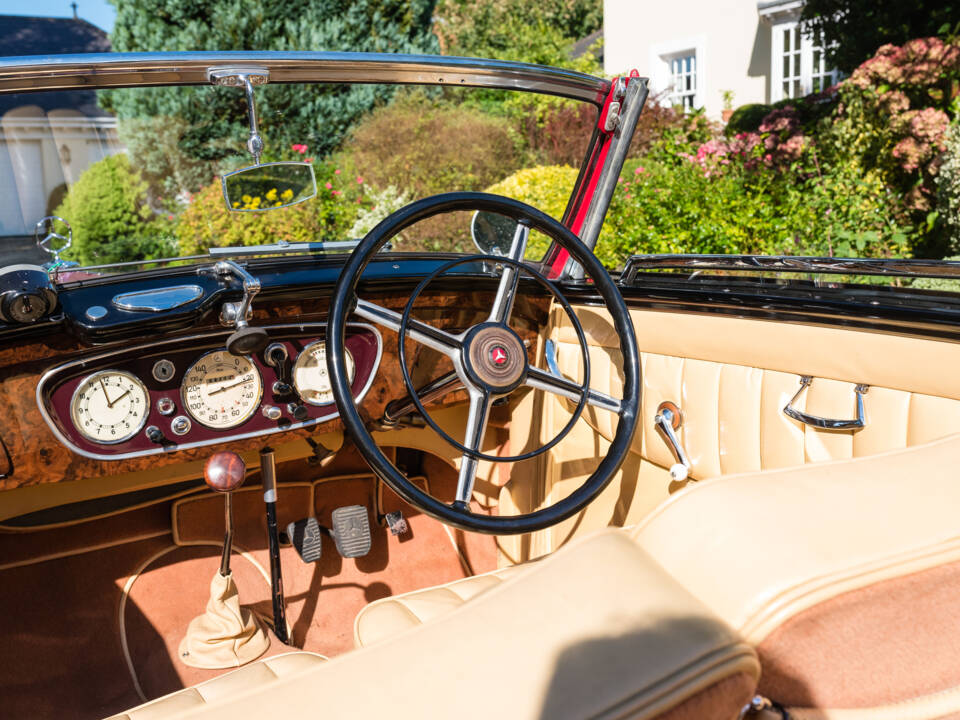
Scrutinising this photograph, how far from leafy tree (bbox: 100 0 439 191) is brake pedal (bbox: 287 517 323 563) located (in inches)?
316

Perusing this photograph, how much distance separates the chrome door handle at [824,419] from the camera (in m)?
1.62

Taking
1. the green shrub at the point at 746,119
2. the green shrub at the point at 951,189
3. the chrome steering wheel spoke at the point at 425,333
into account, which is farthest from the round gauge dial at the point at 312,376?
the green shrub at the point at 746,119

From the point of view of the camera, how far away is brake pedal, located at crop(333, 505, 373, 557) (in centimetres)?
253

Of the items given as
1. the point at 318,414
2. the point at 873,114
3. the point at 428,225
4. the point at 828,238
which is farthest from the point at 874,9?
the point at 318,414

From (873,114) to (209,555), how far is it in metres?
6.30

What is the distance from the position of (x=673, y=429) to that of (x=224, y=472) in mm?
1105

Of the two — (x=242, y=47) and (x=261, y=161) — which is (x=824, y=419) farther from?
(x=242, y=47)

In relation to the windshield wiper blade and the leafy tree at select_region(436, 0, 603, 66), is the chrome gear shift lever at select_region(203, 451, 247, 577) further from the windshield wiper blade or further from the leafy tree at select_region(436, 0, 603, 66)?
the leafy tree at select_region(436, 0, 603, 66)

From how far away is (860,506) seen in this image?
0.65 metres

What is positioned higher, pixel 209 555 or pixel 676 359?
pixel 676 359

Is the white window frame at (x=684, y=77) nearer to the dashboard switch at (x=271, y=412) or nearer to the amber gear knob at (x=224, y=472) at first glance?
the dashboard switch at (x=271, y=412)

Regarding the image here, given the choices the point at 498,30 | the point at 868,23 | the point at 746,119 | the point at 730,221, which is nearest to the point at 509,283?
the point at 730,221

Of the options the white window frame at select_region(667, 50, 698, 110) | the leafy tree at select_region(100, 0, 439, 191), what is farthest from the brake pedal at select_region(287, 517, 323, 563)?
the white window frame at select_region(667, 50, 698, 110)

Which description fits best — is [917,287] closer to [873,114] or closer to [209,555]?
[209,555]
